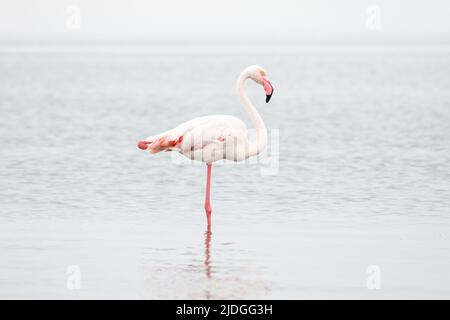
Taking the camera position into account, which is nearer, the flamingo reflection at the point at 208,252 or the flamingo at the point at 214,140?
the flamingo reflection at the point at 208,252

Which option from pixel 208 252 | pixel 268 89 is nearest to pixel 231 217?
pixel 268 89

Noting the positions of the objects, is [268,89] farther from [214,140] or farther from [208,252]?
[208,252]

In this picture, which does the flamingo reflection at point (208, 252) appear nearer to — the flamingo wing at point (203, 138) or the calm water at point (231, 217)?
the calm water at point (231, 217)

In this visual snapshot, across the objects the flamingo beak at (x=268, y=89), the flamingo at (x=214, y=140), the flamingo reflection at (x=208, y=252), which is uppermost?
the flamingo beak at (x=268, y=89)

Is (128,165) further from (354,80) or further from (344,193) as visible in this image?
(354,80)

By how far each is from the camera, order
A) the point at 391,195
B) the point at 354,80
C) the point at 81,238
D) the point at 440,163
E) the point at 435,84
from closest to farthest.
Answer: the point at 81,238
the point at 391,195
the point at 440,163
the point at 435,84
the point at 354,80

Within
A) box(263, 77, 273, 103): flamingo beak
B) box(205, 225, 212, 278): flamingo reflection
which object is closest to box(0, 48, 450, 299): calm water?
box(205, 225, 212, 278): flamingo reflection

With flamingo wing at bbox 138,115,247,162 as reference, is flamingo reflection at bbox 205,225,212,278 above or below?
below

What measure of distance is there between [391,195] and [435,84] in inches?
1655

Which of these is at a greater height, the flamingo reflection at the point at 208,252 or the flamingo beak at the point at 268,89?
the flamingo beak at the point at 268,89

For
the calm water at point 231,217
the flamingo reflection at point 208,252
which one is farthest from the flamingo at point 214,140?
the calm water at point 231,217

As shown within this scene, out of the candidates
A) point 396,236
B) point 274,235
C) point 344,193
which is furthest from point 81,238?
point 344,193

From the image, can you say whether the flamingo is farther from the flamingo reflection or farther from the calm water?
the calm water

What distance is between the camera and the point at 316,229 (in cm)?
1123
